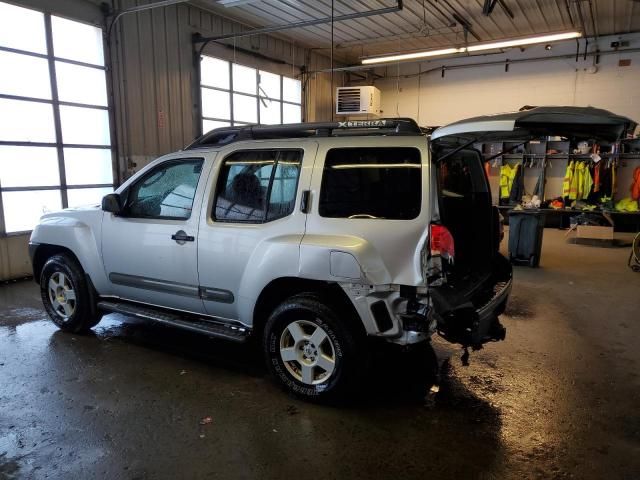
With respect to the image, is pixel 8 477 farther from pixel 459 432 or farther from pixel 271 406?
pixel 459 432

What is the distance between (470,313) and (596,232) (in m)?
8.19

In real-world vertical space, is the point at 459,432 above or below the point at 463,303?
below

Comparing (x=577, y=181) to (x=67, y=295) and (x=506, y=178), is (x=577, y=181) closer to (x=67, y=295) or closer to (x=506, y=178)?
(x=506, y=178)

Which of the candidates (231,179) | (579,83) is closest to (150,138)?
(231,179)

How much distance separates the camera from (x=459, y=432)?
9.09 feet

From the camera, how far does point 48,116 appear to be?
6.76 metres

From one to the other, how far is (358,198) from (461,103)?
11328 millimetres

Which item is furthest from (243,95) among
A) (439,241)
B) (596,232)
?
(439,241)

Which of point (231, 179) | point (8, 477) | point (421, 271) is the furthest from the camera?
point (231, 179)

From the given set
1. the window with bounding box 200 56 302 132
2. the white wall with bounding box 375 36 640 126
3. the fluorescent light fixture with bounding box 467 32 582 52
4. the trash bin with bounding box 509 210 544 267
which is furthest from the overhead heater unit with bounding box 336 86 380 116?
the trash bin with bounding box 509 210 544 267

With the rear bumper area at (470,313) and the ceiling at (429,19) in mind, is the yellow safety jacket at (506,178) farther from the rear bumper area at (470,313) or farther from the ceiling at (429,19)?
the rear bumper area at (470,313)

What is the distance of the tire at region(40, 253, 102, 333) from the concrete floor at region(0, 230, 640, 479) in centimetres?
15

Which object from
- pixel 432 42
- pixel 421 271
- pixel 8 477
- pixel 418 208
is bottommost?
pixel 8 477

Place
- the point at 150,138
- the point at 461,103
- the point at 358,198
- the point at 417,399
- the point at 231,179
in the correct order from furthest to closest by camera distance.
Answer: the point at 461,103 → the point at 150,138 → the point at 231,179 → the point at 417,399 → the point at 358,198
